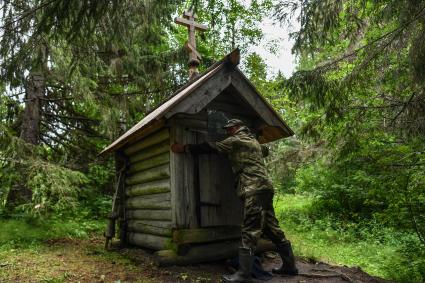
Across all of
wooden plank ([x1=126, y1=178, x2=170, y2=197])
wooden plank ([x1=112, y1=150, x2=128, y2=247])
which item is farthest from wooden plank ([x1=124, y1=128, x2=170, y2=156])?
wooden plank ([x1=126, y1=178, x2=170, y2=197])

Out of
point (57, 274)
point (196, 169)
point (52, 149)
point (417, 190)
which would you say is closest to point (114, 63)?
point (52, 149)

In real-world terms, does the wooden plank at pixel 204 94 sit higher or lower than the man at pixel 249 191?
higher

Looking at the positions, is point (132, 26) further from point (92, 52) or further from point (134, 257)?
point (134, 257)

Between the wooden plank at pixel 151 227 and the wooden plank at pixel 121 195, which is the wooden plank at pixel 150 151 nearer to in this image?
the wooden plank at pixel 121 195

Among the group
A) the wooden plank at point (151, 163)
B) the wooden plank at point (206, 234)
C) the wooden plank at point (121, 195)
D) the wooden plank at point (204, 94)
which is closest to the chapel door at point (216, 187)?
the wooden plank at point (206, 234)

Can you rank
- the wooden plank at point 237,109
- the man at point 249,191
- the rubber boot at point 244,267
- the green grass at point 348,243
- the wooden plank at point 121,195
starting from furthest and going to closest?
the wooden plank at point 121,195, the green grass at point 348,243, the wooden plank at point 237,109, the man at point 249,191, the rubber boot at point 244,267

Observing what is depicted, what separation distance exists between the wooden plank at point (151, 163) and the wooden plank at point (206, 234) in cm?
130

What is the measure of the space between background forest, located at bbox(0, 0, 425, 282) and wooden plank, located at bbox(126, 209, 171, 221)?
4.94 feet

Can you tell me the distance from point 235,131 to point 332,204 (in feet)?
32.0

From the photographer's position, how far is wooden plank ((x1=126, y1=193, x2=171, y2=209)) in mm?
6373

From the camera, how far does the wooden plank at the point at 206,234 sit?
579cm

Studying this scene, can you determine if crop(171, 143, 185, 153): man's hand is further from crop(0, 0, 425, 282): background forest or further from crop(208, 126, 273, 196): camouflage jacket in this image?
crop(0, 0, 425, 282): background forest

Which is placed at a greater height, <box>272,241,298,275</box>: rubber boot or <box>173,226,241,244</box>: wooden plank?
<box>173,226,241,244</box>: wooden plank

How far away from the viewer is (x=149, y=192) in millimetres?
6992
